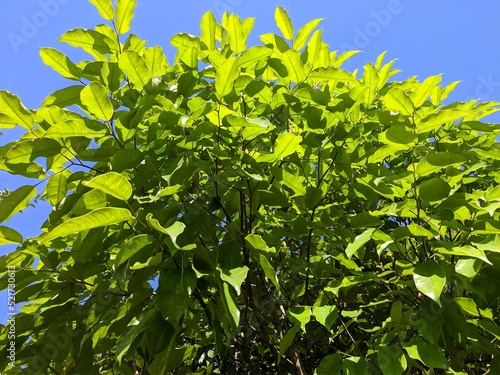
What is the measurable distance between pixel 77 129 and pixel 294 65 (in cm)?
79

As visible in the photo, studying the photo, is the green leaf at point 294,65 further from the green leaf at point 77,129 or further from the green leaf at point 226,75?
the green leaf at point 77,129

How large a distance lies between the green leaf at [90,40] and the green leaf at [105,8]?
0.32 ft

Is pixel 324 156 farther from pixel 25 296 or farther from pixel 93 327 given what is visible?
pixel 25 296

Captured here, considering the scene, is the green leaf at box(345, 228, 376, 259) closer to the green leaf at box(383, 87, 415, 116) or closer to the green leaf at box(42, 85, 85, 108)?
the green leaf at box(383, 87, 415, 116)

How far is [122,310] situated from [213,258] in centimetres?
35

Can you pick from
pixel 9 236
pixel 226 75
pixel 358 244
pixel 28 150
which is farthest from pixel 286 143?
pixel 9 236

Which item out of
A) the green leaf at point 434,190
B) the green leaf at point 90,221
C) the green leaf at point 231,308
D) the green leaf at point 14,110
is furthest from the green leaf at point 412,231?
the green leaf at point 14,110

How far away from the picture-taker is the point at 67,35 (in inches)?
63.9

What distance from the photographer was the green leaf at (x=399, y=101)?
1.54 metres

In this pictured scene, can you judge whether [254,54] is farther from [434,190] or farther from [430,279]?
[430,279]

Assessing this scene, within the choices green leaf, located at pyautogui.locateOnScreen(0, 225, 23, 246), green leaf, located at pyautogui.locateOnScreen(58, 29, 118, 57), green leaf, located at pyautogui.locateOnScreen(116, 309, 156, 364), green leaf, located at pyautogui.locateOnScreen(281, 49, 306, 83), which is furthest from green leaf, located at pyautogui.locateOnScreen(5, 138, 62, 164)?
green leaf, located at pyautogui.locateOnScreen(281, 49, 306, 83)

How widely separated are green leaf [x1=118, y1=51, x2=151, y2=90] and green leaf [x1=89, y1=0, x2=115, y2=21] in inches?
12.8

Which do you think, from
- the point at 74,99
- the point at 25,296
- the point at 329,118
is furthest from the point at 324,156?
the point at 25,296

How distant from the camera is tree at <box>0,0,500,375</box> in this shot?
134 cm
